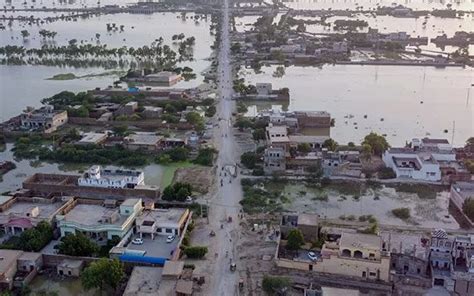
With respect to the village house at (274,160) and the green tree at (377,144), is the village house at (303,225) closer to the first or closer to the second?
the village house at (274,160)

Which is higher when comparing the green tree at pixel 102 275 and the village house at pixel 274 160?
the village house at pixel 274 160

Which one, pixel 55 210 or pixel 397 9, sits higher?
pixel 397 9

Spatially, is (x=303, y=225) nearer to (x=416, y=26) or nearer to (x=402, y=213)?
(x=402, y=213)

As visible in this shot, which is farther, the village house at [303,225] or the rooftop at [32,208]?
the rooftop at [32,208]

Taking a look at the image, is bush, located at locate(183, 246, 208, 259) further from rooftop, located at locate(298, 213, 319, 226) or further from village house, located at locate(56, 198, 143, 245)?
rooftop, located at locate(298, 213, 319, 226)

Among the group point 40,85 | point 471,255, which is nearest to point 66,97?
point 40,85

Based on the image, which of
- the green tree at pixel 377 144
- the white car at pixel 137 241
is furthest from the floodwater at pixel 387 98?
the white car at pixel 137 241

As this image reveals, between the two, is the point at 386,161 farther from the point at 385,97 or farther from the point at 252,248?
the point at 385,97
